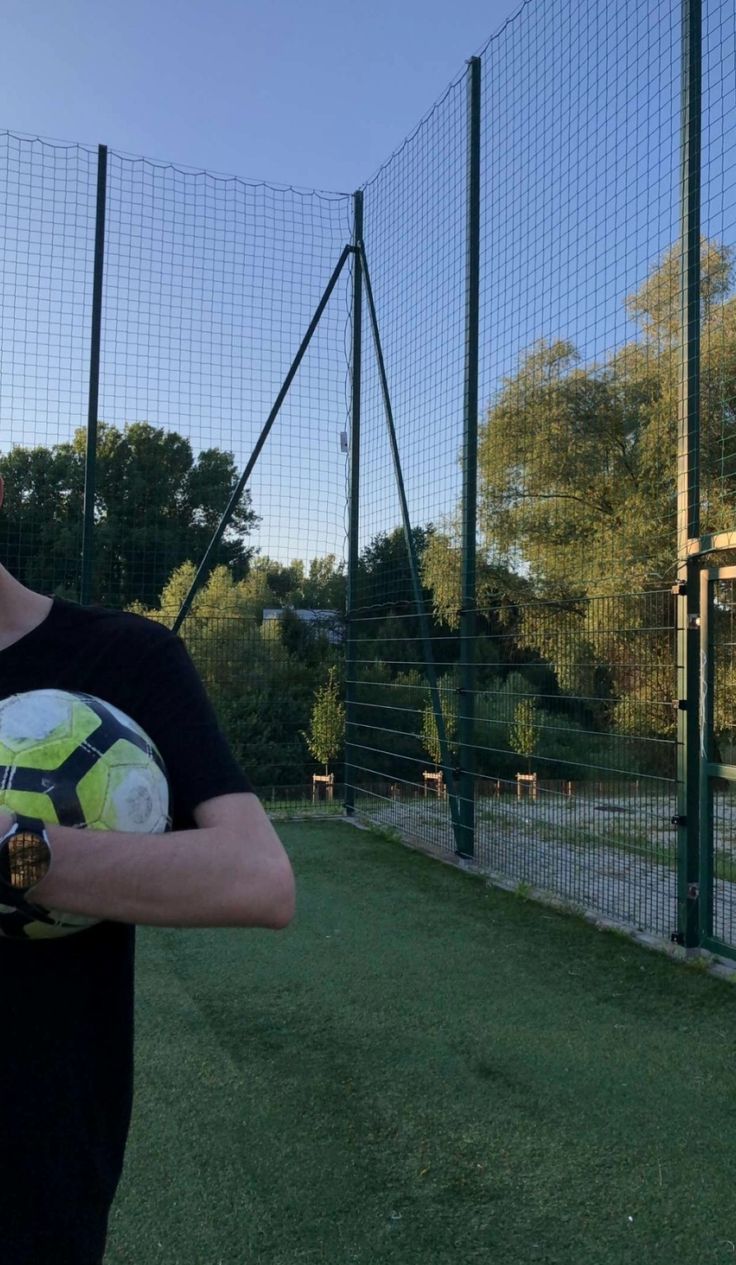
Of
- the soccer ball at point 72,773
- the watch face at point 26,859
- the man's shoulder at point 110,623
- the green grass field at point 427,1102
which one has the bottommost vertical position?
the green grass field at point 427,1102

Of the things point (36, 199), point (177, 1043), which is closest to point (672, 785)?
point (177, 1043)

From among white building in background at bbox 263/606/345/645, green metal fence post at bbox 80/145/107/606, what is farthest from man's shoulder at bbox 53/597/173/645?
white building in background at bbox 263/606/345/645

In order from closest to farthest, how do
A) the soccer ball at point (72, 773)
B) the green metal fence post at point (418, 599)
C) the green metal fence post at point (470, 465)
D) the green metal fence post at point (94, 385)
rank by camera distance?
the soccer ball at point (72, 773), the green metal fence post at point (470, 465), the green metal fence post at point (418, 599), the green metal fence post at point (94, 385)

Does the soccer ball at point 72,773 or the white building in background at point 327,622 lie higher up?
the white building in background at point 327,622

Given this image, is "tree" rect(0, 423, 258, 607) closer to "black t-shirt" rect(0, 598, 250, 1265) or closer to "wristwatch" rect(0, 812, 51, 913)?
"black t-shirt" rect(0, 598, 250, 1265)

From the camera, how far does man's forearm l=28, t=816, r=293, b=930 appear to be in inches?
31.4

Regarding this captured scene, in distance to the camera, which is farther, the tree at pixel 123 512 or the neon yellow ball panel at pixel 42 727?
the tree at pixel 123 512

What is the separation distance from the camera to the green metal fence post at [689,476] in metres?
4.25

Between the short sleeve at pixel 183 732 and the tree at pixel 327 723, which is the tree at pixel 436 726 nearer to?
the tree at pixel 327 723

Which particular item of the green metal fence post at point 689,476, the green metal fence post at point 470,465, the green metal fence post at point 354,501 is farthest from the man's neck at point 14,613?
the green metal fence post at point 354,501

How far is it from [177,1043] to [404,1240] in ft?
4.37

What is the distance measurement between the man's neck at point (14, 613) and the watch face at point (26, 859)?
1.08 ft

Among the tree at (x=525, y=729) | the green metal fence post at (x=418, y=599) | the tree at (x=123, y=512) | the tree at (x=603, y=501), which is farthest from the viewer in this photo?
the tree at (x=123, y=512)

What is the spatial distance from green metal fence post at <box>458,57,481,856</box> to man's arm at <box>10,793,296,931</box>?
5243mm
